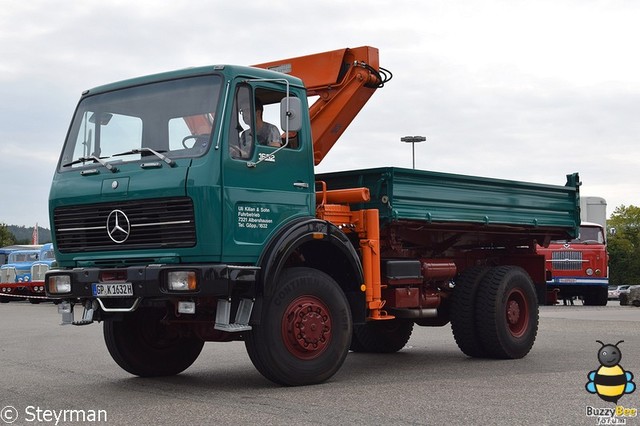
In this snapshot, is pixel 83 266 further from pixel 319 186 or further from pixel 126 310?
pixel 319 186

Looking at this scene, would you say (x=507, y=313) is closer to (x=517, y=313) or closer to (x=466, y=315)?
(x=517, y=313)

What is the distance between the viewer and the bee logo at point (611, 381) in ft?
26.1

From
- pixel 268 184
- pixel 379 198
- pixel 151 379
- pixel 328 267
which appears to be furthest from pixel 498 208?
pixel 151 379

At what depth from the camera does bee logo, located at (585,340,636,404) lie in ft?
26.1

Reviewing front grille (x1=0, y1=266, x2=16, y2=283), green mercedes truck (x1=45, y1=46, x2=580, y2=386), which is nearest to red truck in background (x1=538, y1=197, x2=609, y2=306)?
green mercedes truck (x1=45, y1=46, x2=580, y2=386)

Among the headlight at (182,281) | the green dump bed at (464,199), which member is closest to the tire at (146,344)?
the headlight at (182,281)

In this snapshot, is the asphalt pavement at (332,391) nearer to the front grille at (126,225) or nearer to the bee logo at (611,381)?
the bee logo at (611,381)

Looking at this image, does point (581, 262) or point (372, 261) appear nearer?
point (372, 261)

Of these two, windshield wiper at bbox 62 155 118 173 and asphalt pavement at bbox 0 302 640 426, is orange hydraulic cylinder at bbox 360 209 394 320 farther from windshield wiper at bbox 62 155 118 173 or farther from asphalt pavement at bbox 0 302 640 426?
windshield wiper at bbox 62 155 118 173

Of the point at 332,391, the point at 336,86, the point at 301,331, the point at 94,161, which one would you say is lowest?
the point at 332,391

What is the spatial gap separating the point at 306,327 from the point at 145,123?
8.13 feet

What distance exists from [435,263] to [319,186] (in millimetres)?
2073

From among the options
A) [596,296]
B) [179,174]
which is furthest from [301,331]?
[596,296]

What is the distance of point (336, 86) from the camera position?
11.8 meters
